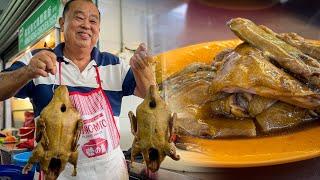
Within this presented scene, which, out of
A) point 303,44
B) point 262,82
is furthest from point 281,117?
point 303,44

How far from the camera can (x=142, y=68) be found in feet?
3.06

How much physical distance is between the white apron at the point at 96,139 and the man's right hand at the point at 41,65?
13cm

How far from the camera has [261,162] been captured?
998mm

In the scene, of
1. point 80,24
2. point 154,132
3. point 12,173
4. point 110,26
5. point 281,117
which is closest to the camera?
point 154,132

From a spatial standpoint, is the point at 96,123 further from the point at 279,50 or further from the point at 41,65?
the point at 279,50

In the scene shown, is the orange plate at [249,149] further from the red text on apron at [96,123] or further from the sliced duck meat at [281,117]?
the red text on apron at [96,123]

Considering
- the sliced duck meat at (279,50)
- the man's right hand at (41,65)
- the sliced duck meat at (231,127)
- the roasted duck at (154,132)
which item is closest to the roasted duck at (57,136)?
the man's right hand at (41,65)

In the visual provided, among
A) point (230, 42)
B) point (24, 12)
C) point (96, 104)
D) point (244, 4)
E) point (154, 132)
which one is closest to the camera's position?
point (154, 132)

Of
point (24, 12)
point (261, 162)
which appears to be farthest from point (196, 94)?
point (24, 12)

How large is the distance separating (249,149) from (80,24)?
25.8 inches

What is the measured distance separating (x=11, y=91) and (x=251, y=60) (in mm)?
769

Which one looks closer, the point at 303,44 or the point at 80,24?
the point at 80,24

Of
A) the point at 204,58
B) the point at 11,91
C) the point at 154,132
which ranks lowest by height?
the point at 154,132

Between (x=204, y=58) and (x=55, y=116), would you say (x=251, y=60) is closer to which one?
(x=204, y=58)
